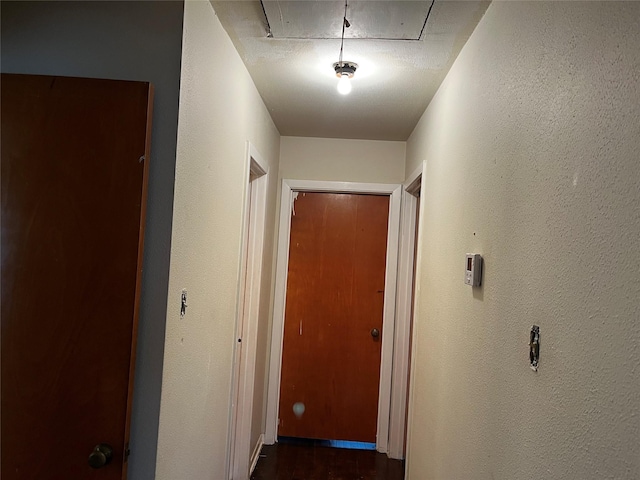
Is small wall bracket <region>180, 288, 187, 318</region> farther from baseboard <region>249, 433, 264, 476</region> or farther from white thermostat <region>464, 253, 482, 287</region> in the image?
baseboard <region>249, 433, 264, 476</region>

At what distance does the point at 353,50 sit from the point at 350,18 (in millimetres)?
263

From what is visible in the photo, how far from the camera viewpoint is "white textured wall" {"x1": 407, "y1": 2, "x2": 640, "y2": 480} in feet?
1.98

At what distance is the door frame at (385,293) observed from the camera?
3.00 m

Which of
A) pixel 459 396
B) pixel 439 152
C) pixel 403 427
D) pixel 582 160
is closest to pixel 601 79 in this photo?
pixel 582 160

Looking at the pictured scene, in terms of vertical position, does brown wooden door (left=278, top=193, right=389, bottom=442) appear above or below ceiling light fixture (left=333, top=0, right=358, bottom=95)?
below

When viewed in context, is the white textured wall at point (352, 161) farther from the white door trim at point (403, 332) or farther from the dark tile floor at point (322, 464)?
the dark tile floor at point (322, 464)

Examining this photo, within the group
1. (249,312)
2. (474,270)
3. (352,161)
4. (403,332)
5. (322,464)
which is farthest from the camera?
(352,161)

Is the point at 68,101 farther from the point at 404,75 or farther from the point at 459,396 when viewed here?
the point at 459,396

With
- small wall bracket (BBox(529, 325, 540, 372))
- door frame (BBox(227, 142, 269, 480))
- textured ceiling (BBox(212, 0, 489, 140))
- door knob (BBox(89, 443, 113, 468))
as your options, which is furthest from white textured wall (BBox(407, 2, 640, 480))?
door frame (BBox(227, 142, 269, 480))

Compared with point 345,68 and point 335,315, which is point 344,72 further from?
point 335,315

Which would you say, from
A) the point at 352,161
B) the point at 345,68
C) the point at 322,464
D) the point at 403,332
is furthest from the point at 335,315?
the point at 345,68

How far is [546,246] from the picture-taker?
2.72 feet

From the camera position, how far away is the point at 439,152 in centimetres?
186

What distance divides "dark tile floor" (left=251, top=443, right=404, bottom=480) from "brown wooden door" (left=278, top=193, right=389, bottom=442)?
136 millimetres
